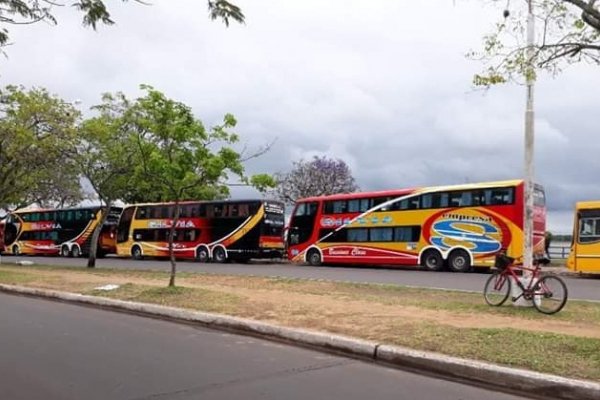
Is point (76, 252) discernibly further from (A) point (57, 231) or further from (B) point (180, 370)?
(B) point (180, 370)

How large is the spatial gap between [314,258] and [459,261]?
8.27m

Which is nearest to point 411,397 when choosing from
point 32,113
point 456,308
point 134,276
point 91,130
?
point 456,308

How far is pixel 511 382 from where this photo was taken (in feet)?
21.1

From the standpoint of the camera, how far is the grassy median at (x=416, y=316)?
7242mm

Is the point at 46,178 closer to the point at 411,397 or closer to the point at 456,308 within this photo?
the point at 456,308

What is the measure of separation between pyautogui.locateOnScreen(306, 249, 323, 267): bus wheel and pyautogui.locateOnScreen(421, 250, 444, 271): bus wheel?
19.9 ft

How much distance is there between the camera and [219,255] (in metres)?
35.9

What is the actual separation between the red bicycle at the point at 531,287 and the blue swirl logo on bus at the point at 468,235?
44.8 ft

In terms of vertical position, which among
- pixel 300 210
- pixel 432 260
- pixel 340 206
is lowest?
pixel 432 260

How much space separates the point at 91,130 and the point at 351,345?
19.4 metres

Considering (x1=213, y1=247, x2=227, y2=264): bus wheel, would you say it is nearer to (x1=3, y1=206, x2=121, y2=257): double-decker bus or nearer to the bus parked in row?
(x1=3, y1=206, x2=121, y2=257): double-decker bus

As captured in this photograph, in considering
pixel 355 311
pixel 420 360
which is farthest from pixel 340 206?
pixel 420 360

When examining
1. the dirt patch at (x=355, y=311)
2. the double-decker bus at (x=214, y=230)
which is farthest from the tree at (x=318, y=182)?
the dirt patch at (x=355, y=311)

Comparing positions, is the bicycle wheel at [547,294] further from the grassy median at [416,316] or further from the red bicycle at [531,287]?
the grassy median at [416,316]
